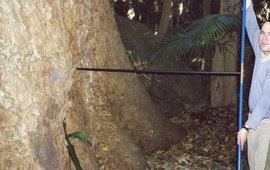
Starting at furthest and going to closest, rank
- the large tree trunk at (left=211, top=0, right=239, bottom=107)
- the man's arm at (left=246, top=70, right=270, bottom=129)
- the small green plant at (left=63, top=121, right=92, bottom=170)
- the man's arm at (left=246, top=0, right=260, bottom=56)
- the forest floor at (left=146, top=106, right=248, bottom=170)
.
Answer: the large tree trunk at (left=211, top=0, right=239, bottom=107) < the forest floor at (left=146, top=106, right=248, bottom=170) < the small green plant at (left=63, top=121, right=92, bottom=170) < the man's arm at (left=246, top=0, right=260, bottom=56) < the man's arm at (left=246, top=70, right=270, bottom=129)

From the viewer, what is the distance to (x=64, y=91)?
3092 mm

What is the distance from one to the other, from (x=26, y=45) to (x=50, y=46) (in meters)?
0.19

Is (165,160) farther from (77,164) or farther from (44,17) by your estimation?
(44,17)

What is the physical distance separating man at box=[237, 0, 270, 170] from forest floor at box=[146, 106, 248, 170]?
1.36 meters

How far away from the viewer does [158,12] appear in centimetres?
1020

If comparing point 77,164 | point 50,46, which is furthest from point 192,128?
point 50,46

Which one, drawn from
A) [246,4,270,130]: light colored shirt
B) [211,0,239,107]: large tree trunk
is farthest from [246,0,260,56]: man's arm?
[211,0,239,107]: large tree trunk

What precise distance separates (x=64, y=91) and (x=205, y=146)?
2.10m

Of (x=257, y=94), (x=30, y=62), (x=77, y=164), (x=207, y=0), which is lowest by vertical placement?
(x=77, y=164)

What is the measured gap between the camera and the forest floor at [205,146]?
13.3ft

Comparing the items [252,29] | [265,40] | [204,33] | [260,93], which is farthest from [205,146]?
[265,40]

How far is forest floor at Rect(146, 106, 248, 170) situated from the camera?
405 centimetres

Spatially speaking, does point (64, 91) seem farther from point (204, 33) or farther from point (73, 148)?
point (204, 33)

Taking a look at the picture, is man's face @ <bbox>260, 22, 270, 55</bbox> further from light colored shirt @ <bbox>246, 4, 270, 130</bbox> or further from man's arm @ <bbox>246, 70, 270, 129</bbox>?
man's arm @ <bbox>246, 70, 270, 129</bbox>
